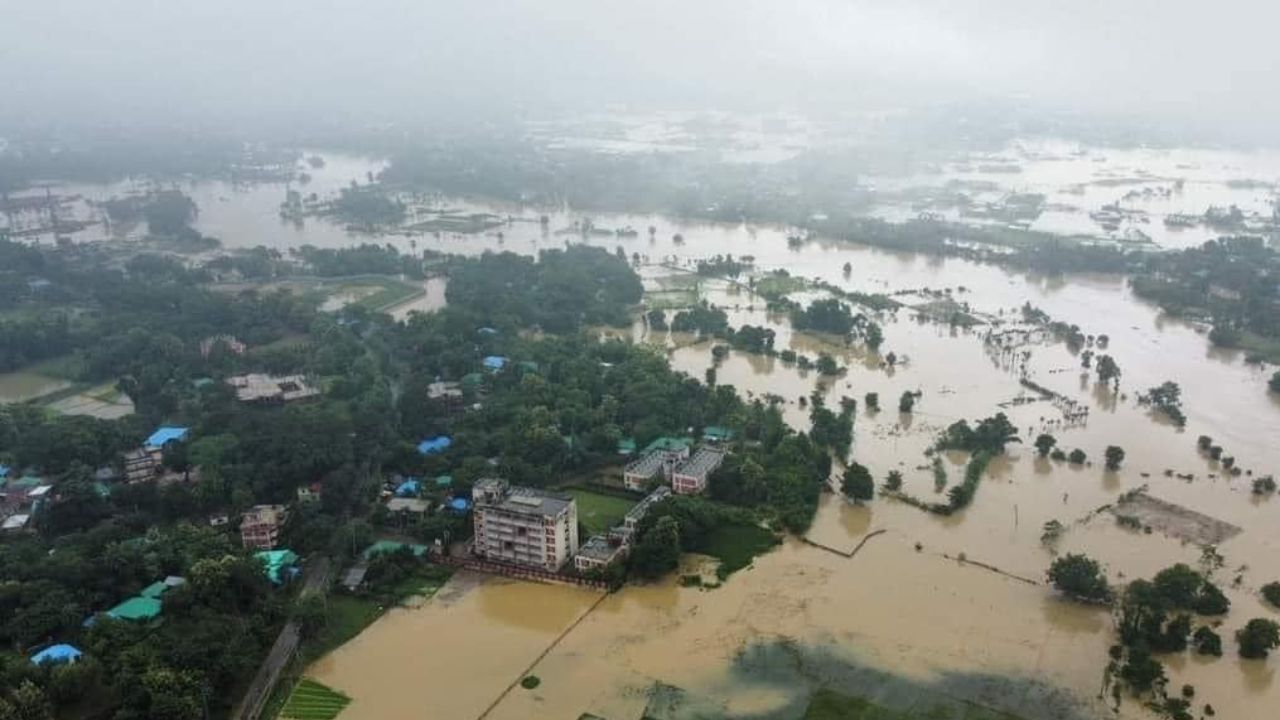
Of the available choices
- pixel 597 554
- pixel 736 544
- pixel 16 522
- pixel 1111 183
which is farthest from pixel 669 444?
pixel 1111 183

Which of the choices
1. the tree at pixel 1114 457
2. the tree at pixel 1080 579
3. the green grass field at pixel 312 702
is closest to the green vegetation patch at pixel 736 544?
the tree at pixel 1080 579

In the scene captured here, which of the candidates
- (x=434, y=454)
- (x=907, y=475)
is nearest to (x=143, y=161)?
(x=434, y=454)

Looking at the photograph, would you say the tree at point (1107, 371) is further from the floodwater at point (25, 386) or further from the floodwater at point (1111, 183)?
the floodwater at point (25, 386)

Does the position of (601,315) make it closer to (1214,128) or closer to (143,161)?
(143,161)

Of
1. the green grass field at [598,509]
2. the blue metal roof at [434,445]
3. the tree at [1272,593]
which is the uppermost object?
the blue metal roof at [434,445]

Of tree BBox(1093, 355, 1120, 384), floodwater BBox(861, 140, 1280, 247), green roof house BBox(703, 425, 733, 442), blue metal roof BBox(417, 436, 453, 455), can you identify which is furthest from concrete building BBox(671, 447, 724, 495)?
floodwater BBox(861, 140, 1280, 247)

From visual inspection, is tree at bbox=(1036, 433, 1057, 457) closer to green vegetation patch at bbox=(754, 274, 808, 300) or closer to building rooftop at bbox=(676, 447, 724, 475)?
building rooftop at bbox=(676, 447, 724, 475)
